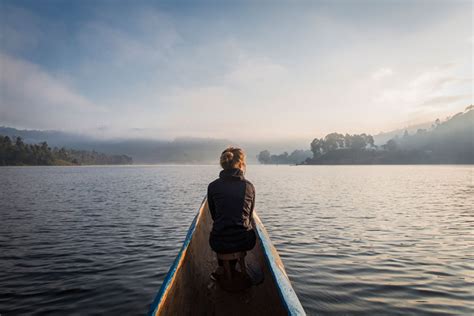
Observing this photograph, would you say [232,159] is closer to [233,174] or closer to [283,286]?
[233,174]

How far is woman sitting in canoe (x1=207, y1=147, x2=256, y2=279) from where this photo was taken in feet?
18.6

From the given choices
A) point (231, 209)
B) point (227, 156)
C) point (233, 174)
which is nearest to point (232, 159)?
point (227, 156)

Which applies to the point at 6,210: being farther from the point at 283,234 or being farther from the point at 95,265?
the point at 283,234

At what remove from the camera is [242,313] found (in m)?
6.03

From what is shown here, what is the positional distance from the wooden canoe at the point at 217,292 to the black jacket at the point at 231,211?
92 cm

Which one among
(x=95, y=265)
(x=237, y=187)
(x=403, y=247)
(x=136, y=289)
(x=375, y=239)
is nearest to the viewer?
(x=237, y=187)

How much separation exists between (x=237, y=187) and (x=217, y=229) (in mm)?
928

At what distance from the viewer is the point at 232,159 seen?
603cm

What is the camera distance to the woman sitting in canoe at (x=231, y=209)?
567 centimetres

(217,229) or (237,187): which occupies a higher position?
(237,187)

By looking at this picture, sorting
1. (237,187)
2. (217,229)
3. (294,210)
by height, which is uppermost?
(237,187)

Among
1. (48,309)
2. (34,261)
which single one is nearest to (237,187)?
(48,309)

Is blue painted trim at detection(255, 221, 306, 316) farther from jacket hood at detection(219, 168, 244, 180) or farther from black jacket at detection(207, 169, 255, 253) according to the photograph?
jacket hood at detection(219, 168, 244, 180)

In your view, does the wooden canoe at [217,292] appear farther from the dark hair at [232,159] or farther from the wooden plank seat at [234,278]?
the dark hair at [232,159]
